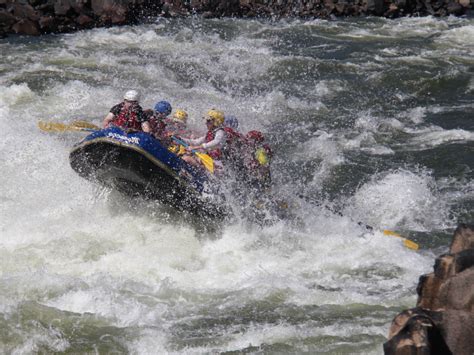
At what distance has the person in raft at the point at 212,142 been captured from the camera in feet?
30.0

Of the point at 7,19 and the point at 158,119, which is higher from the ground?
the point at 158,119

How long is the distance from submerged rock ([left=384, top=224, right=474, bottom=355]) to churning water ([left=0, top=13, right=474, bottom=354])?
1058 millimetres

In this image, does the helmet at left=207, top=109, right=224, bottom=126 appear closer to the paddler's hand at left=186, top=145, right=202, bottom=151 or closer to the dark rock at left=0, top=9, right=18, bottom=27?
the paddler's hand at left=186, top=145, right=202, bottom=151

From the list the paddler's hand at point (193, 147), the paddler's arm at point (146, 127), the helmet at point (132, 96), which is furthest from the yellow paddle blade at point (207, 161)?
the helmet at point (132, 96)

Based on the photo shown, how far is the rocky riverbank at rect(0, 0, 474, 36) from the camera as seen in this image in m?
18.7

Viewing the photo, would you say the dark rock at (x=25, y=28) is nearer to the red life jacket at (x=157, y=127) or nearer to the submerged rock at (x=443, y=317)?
the red life jacket at (x=157, y=127)

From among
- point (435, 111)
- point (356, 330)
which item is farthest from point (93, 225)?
point (435, 111)

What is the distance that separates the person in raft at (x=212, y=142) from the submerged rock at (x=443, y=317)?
4.23 metres

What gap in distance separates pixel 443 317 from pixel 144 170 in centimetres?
435

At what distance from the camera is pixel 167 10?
827 inches

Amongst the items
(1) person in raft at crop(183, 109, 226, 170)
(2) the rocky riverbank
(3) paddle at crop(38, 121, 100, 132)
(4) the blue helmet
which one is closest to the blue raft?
(1) person in raft at crop(183, 109, 226, 170)

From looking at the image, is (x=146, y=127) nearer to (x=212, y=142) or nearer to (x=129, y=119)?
(x=129, y=119)

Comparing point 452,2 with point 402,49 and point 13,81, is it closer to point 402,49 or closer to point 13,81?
point 402,49

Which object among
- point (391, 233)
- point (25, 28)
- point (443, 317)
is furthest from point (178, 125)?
point (25, 28)
